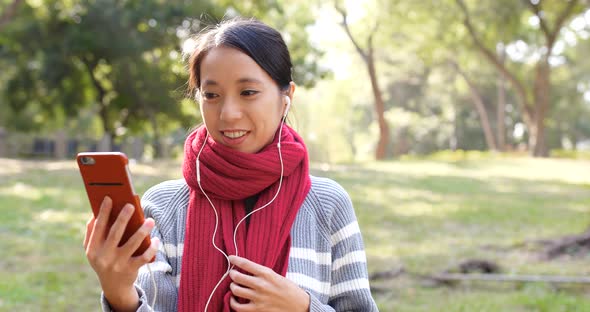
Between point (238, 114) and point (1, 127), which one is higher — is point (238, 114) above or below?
above

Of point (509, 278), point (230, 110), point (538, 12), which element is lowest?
point (509, 278)

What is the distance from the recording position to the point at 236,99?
1726 millimetres

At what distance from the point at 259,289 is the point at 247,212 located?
0.26 meters

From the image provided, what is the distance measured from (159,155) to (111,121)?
2.26 m

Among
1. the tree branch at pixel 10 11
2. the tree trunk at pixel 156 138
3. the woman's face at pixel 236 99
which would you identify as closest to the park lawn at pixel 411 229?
the tree branch at pixel 10 11

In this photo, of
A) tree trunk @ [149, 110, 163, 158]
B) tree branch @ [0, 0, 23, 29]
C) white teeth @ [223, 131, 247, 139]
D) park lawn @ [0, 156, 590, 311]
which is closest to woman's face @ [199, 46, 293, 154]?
white teeth @ [223, 131, 247, 139]

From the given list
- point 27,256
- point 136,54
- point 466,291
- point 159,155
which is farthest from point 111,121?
point 466,291

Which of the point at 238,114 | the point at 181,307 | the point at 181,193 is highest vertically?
the point at 238,114

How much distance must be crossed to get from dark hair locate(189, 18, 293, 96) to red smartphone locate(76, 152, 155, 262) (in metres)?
0.48

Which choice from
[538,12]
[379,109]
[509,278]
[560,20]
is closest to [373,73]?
[379,109]

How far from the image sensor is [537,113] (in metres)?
24.6

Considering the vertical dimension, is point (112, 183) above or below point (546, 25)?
below

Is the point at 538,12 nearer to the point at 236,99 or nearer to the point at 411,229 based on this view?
the point at 411,229

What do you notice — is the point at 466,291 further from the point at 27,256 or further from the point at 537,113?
the point at 537,113
